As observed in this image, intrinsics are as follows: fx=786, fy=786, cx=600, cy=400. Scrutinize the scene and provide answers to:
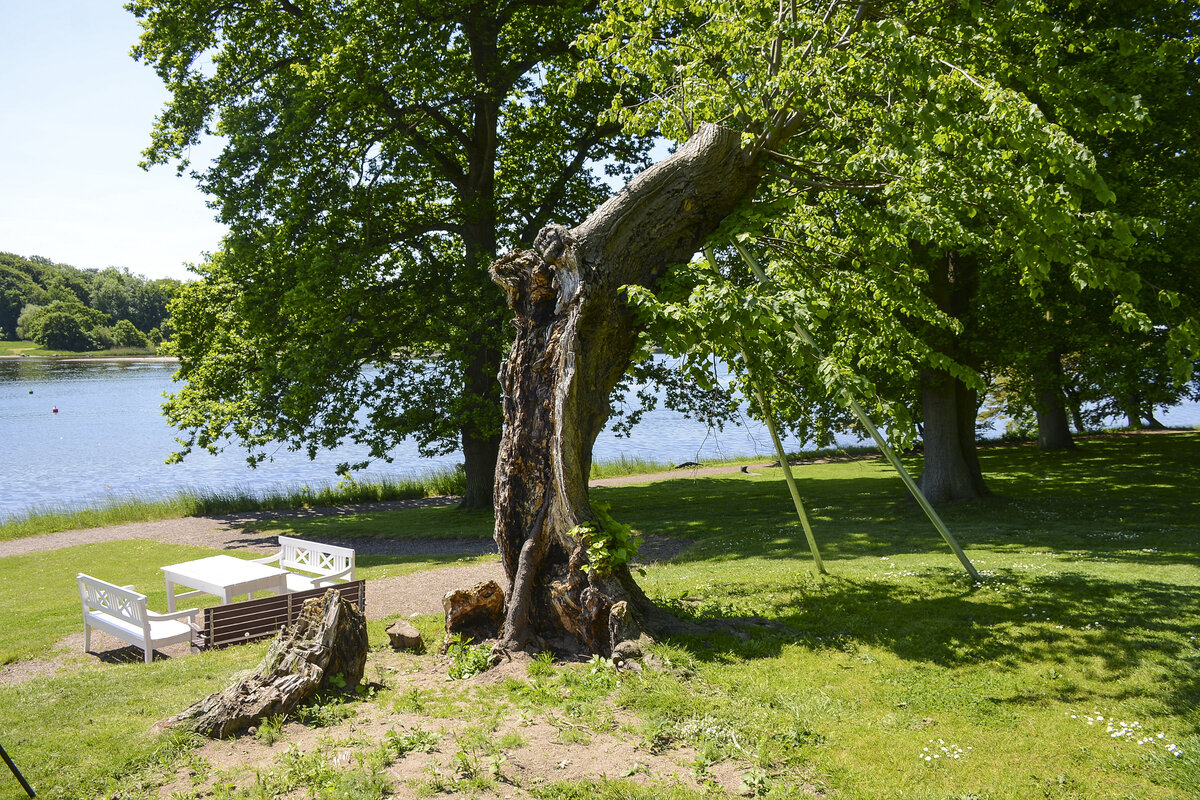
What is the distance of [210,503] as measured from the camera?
21.8m

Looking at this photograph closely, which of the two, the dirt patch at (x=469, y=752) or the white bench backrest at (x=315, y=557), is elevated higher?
the white bench backrest at (x=315, y=557)

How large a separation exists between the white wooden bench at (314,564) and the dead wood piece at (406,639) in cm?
258

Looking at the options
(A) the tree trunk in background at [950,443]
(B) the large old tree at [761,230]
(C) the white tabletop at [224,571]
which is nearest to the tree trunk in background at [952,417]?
(A) the tree trunk in background at [950,443]

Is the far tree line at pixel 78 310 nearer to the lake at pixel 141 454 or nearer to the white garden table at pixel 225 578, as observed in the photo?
the lake at pixel 141 454

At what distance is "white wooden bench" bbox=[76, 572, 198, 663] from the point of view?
316 inches

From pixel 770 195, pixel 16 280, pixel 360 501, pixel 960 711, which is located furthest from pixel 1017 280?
pixel 16 280

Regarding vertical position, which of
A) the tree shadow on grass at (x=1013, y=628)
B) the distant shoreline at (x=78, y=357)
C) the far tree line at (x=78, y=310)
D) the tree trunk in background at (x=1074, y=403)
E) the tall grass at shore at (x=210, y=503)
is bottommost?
the tree shadow on grass at (x=1013, y=628)

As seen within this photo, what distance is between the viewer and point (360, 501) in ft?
75.7

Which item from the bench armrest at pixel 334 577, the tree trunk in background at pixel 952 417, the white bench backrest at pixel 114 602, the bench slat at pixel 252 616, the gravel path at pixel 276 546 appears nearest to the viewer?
the white bench backrest at pixel 114 602

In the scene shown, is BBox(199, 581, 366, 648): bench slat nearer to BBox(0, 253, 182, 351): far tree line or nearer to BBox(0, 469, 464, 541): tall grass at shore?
BBox(0, 469, 464, 541): tall grass at shore

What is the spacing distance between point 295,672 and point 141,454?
1472 inches

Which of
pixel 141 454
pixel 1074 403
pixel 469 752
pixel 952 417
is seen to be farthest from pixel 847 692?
pixel 141 454

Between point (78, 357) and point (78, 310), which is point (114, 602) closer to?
point (78, 310)

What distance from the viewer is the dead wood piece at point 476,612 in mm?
7281
